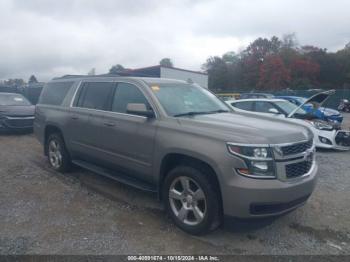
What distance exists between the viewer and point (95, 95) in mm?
5246

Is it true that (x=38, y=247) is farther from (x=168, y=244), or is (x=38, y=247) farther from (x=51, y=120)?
(x=51, y=120)

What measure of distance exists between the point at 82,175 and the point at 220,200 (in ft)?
11.6

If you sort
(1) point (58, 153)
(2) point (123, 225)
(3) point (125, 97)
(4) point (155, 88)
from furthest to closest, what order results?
(1) point (58, 153) < (3) point (125, 97) < (4) point (155, 88) < (2) point (123, 225)

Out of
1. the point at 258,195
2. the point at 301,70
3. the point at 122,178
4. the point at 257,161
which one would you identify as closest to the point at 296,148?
the point at 257,161

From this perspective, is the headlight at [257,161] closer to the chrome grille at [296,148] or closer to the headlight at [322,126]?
the chrome grille at [296,148]

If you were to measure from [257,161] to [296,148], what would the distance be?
0.61 metres

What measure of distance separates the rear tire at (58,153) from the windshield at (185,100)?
101 inches

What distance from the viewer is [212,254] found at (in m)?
3.25

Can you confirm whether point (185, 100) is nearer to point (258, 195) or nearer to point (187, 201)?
point (187, 201)

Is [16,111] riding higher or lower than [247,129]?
lower

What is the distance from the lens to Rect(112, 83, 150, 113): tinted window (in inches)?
175

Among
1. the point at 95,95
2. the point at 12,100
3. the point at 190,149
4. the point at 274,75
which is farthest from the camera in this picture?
the point at 274,75

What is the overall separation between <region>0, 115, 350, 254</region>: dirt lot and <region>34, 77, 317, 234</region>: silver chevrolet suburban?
0.32m

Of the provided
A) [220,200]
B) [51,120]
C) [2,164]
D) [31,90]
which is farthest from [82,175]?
[31,90]
